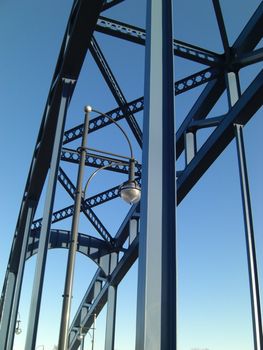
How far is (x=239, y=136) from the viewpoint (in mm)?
7684

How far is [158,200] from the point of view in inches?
143

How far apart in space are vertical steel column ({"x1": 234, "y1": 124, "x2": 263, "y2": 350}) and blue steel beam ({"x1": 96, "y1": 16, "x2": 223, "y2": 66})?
2720mm

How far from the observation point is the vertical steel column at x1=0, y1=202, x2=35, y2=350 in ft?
51.8

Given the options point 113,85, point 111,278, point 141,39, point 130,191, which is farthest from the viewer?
point 111,278

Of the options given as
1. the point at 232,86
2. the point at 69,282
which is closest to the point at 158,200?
the point at 69,282

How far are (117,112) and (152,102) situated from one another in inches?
297

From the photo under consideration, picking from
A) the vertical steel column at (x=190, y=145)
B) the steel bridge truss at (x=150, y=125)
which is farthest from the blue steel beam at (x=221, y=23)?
the vertical steel column at (x=190, y=145)

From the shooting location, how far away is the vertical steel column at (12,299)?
1580cm

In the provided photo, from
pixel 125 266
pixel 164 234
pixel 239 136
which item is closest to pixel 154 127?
pixel 164 234

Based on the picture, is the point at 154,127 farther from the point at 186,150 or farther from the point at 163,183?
the point at 186,150

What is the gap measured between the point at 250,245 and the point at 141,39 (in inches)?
214

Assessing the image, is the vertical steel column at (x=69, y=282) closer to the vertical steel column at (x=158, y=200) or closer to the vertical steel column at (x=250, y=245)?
the vertical steel column at (x=158, y=200)

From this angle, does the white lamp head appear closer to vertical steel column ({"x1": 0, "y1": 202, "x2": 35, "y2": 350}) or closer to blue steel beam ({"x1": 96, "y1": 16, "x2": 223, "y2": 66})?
blue steel beam ({"x1": 96, "y1": 16, "x2": 223, "y2": 66})

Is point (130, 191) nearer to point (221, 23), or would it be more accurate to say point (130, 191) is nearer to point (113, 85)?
point (221, 23)
